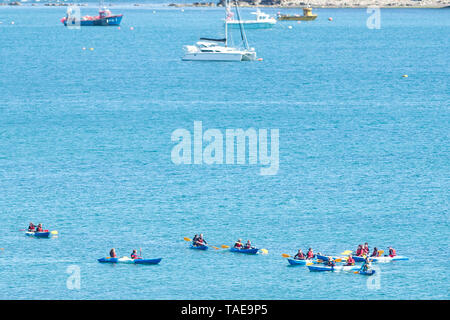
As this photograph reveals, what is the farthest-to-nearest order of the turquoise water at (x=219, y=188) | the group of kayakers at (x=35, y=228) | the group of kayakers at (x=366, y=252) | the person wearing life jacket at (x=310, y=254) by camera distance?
the group of kayakers at (x=35, y=228) < the group of kayakers at (x=366, y=252) < the person wearing life jacket at (x=310, y=254) < the turquoise water at (x=219, y=188)

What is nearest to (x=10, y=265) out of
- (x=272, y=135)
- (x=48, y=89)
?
(x=272, y=135)

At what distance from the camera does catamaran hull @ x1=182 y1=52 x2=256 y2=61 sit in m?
181

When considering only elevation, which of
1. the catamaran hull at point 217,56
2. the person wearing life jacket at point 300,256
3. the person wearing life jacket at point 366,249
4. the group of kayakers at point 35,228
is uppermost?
the catamaran hull at point 217,56

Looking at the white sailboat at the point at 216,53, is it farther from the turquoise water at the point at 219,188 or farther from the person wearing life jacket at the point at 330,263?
the person wearing life jacket at the point at 330,263

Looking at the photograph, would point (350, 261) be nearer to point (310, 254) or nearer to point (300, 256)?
point (310, 254)

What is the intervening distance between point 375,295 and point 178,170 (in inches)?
1624

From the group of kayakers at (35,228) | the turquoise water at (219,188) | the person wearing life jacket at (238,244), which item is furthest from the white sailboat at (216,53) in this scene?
the person wearing life jacket at (238,244)

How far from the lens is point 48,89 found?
15450 cm

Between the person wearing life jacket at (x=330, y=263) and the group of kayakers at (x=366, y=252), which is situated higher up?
the group of kayakers at (x=366, y=252)

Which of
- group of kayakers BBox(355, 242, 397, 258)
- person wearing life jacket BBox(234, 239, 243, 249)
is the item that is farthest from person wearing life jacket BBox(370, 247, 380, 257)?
person wearing life jacket BBox(234, 239, 243, 249)

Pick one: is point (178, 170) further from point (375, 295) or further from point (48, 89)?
point (48, 89)

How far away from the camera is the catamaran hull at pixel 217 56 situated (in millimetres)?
181000

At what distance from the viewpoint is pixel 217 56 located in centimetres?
18088

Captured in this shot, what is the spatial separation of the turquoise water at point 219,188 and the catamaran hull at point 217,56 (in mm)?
19751
